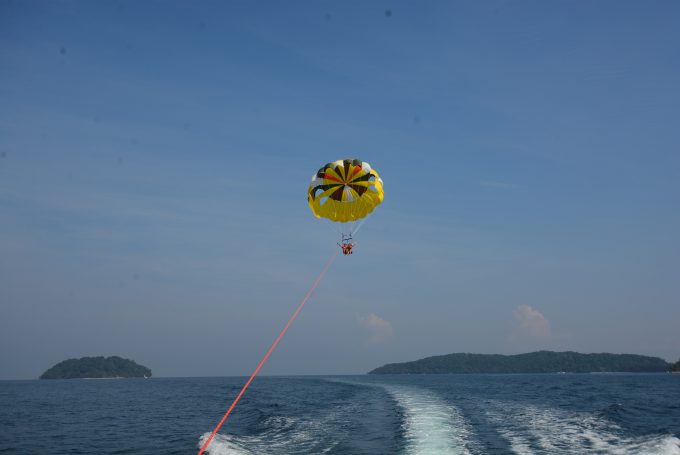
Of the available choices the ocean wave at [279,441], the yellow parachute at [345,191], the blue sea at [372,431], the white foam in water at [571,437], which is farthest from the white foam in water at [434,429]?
the yellow parachute at [345,191]

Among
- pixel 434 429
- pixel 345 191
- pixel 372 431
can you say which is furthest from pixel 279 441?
pixel 345 191

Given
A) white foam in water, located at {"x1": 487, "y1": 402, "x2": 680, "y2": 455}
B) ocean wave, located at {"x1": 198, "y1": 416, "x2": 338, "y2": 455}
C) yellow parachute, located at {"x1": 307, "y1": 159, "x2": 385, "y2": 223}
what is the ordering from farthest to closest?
yellow parachute, located at {"x1": 307, "y1": 159, "x2": 385, "y2": 223}
ocean wave, located at {"x1": 198, "y1": 416, "x2": 338, "y2": 455}
white foam in water, located at {"x1": 487, "y1": 402, "x2": 680, "y2": 455}

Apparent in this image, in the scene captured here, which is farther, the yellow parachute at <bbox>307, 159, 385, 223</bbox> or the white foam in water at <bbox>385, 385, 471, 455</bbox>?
the yellow parachute at <bbox>307, 159, 385, 223</bbox>

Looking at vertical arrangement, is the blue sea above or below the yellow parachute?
below

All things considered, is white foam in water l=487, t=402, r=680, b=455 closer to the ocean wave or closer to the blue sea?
the blue sea

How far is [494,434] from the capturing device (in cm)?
2316

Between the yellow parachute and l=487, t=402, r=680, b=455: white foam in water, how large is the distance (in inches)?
573

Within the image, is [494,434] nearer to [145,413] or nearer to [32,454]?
[32,454]

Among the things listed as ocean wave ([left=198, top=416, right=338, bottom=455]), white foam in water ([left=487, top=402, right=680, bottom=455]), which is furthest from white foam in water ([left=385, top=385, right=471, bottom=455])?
ocean wave ([left=198, top=416, right=338, bottom=455])

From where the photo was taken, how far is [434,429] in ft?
80.2

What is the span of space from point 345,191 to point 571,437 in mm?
17451

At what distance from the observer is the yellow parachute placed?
87.4 ft

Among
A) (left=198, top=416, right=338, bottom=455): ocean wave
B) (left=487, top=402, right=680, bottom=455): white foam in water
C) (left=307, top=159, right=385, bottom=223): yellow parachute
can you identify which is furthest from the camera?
(left=307, top=159, right=385, bottom=223): yellow parachute

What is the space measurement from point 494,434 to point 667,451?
724 centimetres
